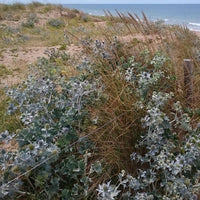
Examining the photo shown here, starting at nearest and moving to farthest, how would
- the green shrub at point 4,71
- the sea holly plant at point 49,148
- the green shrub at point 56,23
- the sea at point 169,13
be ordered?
the sea holly plant at point 49,148
the sea at point 169,13
the green shrub at point 4,71
the green shrub at point 56,23

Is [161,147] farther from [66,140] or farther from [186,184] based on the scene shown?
[66,140]

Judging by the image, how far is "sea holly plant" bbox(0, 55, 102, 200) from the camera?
1688 millimetres

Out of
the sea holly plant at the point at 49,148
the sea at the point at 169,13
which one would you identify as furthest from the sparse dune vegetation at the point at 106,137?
the sea at the point at 169,13

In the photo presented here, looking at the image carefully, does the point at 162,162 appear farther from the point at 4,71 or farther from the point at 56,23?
the point at 56,23

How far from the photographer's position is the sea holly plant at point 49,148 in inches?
66.5

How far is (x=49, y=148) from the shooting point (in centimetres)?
171

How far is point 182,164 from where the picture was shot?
6.06ft

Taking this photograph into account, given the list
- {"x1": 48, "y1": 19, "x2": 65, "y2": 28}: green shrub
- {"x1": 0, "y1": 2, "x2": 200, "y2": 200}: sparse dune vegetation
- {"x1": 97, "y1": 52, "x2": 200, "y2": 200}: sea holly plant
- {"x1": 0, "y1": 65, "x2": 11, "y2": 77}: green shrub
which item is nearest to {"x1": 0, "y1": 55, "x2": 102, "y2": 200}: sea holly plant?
{"x1": 0, "y1": 2, "x2": 200, "y2": 200}: sparse dune vegetation

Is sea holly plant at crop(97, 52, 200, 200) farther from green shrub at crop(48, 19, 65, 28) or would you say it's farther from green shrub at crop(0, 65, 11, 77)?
green shrub at crop(48, 19, 65, 28)

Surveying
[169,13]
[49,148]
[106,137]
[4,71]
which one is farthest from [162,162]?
[169,13]

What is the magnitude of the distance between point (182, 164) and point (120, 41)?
1.70m

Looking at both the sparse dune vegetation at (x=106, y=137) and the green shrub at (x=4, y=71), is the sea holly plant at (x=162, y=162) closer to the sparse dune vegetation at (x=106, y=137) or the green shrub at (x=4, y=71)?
the sparse dune vegetation at (x=106, y=137)

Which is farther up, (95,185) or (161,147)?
(161,147)

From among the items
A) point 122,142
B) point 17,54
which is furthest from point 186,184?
point 17,54
